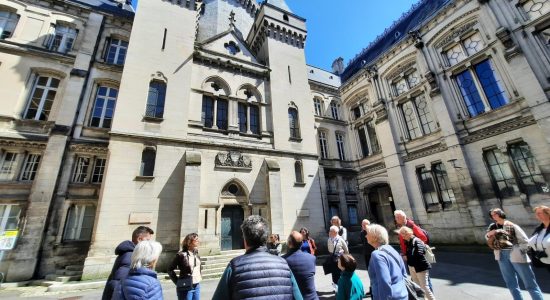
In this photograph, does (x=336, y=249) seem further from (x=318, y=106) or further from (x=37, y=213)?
(x=318, y=106)

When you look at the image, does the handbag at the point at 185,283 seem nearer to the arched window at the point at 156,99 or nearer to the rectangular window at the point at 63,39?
the arched window at the point at 156,99

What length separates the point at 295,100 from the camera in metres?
16.6

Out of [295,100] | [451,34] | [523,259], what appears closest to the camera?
[523,259]

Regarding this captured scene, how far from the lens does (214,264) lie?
32.4 ft

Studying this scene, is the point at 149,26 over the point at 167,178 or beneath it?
over

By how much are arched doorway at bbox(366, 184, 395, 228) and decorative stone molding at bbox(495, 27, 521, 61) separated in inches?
408

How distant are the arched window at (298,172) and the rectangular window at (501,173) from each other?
10.2 meters

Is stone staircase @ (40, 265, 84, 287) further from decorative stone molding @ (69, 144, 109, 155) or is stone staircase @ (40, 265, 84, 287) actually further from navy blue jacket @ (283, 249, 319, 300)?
navy blue jacket @ (283, 249, 319, 300)

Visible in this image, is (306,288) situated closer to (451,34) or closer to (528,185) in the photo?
(528,185)

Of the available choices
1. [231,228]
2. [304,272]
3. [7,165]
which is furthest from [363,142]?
[7,165]

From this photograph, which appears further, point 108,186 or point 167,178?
point 167,178

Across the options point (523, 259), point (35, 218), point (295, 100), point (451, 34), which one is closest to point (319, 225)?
point (295, 100)

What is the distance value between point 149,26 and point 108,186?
9510 millimetres

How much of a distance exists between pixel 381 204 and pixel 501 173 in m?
7.56
